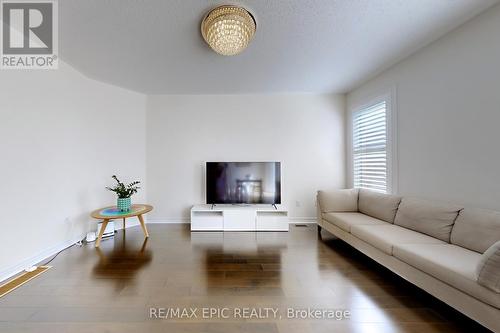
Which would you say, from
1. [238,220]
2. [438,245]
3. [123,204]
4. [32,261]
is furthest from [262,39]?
[32,261]

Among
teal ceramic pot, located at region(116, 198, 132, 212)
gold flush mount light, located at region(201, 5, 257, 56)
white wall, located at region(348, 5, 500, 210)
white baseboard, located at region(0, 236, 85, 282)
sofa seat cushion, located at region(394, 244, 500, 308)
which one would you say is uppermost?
gold flush mount light, located at region(201, 5, 257, 56)

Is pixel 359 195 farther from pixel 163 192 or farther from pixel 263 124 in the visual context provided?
pixel 163 192

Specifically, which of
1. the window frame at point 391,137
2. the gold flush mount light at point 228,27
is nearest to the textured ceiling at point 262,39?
the gold flush mount light at point 228,27

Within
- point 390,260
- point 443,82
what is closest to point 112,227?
point 390,260

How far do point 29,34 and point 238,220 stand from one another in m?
3.50

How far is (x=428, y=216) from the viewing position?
6.75 ft

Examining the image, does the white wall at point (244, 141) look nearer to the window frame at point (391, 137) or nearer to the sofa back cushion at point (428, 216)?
the window frame at point (391, 137)

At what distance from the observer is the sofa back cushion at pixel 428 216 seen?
1.90 m

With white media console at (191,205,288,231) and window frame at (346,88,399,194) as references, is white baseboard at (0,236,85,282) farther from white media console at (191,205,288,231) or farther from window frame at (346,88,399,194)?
window frame at (346,88,399,194)

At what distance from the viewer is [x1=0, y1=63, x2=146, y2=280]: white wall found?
2102 millimetres

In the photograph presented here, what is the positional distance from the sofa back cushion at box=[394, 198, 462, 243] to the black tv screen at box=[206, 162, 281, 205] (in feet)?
6.03

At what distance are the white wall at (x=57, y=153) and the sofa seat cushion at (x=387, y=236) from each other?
3.70 metres

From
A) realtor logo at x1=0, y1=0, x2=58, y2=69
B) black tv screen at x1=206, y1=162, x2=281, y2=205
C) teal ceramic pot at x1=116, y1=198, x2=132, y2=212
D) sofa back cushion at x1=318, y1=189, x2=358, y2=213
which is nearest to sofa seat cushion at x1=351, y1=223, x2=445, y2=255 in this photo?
sofa back cushion at x1=318, y1=189, x2=358, y2=213

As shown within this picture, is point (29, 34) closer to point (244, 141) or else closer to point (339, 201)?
point (244, 141)
